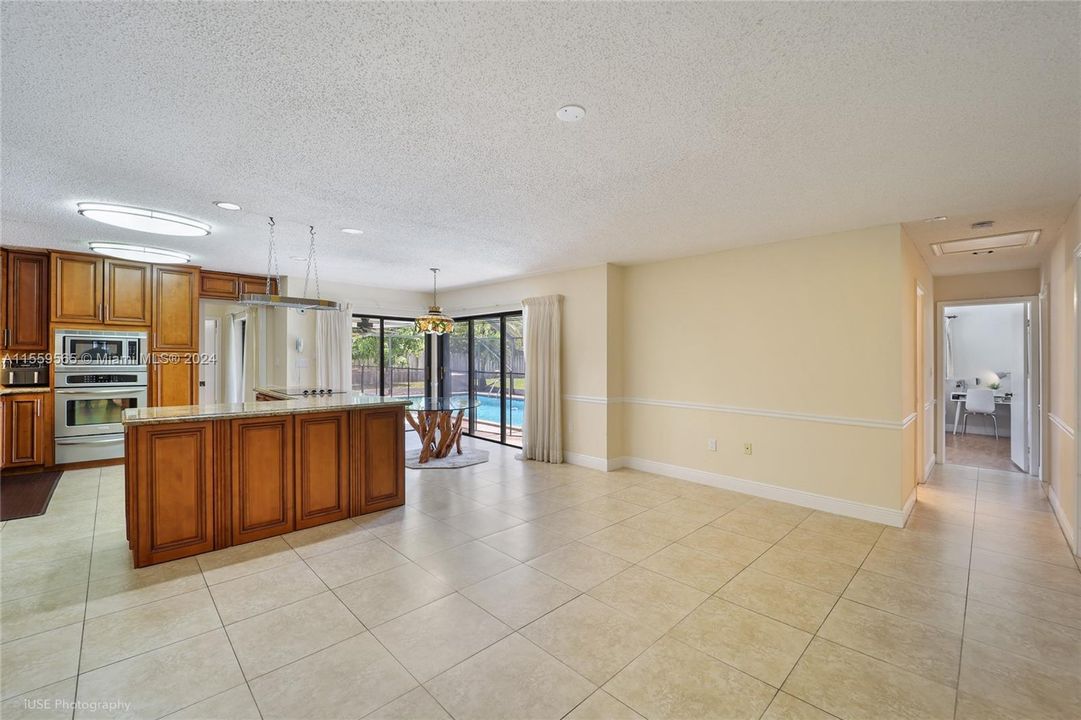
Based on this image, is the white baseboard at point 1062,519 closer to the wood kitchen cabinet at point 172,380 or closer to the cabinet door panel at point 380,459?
the cabinet door panel at point 380,459

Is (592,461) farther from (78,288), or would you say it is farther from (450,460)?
(78,288)

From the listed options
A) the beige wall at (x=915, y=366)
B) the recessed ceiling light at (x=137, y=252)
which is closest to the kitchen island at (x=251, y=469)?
the recessed ceiling light at (x=137, y=252)

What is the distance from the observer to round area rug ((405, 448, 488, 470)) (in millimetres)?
5902

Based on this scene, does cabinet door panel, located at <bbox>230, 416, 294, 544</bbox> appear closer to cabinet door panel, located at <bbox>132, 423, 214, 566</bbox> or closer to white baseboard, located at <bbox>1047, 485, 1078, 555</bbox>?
cabinet door panel, located at <bbox>132, 423, 214, 566</bbox>

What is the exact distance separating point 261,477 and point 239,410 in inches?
21.1

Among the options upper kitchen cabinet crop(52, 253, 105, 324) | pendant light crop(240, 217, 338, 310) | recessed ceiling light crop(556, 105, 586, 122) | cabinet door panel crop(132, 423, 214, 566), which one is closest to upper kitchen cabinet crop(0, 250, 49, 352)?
upper kitchen cabinet crop(52, 253, 105, 324)

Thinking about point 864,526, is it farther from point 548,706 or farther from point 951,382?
point 951,382

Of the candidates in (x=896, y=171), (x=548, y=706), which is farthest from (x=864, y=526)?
(x=548, y=706)

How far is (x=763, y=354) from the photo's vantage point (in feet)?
15.2

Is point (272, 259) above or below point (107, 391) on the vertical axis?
above

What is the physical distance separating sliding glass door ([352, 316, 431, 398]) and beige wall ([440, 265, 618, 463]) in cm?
285

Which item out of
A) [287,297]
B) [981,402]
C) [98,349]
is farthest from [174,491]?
[981,402]

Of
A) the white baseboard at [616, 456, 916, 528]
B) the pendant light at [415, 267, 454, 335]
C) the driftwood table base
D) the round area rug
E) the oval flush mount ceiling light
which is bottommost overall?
the round area rug

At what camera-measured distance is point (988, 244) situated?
432 centimetres
